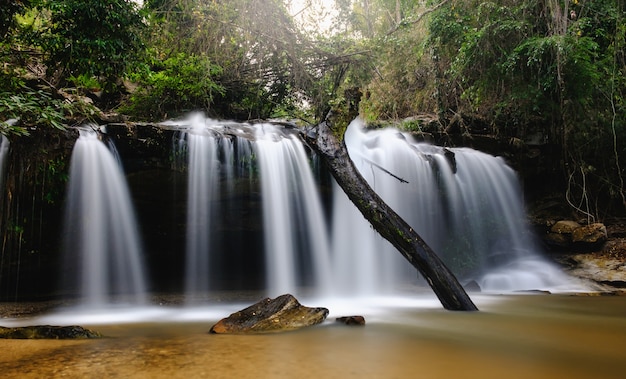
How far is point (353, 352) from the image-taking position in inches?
127

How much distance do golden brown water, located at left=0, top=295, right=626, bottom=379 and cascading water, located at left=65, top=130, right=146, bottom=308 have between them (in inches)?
94.0

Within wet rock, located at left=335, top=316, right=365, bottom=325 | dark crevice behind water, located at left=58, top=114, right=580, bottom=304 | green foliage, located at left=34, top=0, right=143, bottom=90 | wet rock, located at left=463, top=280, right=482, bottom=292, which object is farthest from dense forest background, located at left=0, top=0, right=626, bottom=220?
wet rock, located at left=335, top=316, right=365, bottom=325

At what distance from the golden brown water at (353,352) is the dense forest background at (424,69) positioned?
3729 mm

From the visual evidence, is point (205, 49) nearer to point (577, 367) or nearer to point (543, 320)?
point (543, 320)

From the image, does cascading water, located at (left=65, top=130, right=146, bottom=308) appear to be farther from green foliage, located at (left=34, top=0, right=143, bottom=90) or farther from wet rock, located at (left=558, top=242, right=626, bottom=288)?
wet rock, located at (left=558, top=242, right=626, bottom=288)

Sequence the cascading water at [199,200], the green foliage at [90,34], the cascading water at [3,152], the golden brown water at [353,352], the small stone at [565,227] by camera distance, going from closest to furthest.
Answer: the golden brown water at [353,352], the green foliage at [90,34], the cascading water at [3,152], the cascading water at [199,200], the small stone at [565,227]

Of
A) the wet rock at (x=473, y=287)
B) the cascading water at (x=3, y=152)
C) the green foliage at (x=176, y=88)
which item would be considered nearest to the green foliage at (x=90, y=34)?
the cascading water at (x=3, y=152)

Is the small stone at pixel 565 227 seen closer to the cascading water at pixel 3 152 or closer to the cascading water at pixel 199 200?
the cascading water at pixel 199 200

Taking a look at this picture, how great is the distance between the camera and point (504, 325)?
173 inches

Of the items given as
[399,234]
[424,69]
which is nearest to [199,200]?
[399,234]

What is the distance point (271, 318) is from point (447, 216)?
6.53 m

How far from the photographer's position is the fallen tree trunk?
17.5 ft

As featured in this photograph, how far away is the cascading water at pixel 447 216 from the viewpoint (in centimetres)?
827

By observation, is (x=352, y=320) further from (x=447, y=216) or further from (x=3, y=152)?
(x=447, y=216)
